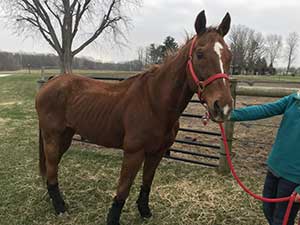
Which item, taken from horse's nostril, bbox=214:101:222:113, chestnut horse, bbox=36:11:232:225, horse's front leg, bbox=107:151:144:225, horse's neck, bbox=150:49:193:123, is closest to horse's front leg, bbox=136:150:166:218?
chestnut horse, bbox=36:11:232:225

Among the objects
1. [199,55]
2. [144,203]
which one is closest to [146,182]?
[144,203]

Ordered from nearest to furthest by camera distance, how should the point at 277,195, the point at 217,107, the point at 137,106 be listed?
1. the point at 217,107
2. the point at 277,195
3. the point at 137,106

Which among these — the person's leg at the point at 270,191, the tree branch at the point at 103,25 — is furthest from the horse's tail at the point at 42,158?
the tree branch at the point at 103,25

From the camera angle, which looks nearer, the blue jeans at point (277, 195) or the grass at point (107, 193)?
the blue jeans at point (277, 195)

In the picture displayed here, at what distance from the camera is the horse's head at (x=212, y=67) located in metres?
1.70

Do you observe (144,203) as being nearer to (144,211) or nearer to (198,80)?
(144,211)

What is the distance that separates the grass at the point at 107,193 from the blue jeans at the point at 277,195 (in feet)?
3.19

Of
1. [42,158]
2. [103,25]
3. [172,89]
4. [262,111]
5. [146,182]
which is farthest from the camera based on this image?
[103,25]

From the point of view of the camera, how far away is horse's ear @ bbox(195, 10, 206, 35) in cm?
186

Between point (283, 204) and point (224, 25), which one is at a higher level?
point (224, 25)

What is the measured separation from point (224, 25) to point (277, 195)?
1222 mm

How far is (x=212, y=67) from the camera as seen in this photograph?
1.78 m

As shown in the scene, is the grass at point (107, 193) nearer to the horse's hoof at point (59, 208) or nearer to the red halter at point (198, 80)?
the horse's hoof at point (59, 208)

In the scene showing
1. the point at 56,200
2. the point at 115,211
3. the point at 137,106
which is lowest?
the point at 56,200
